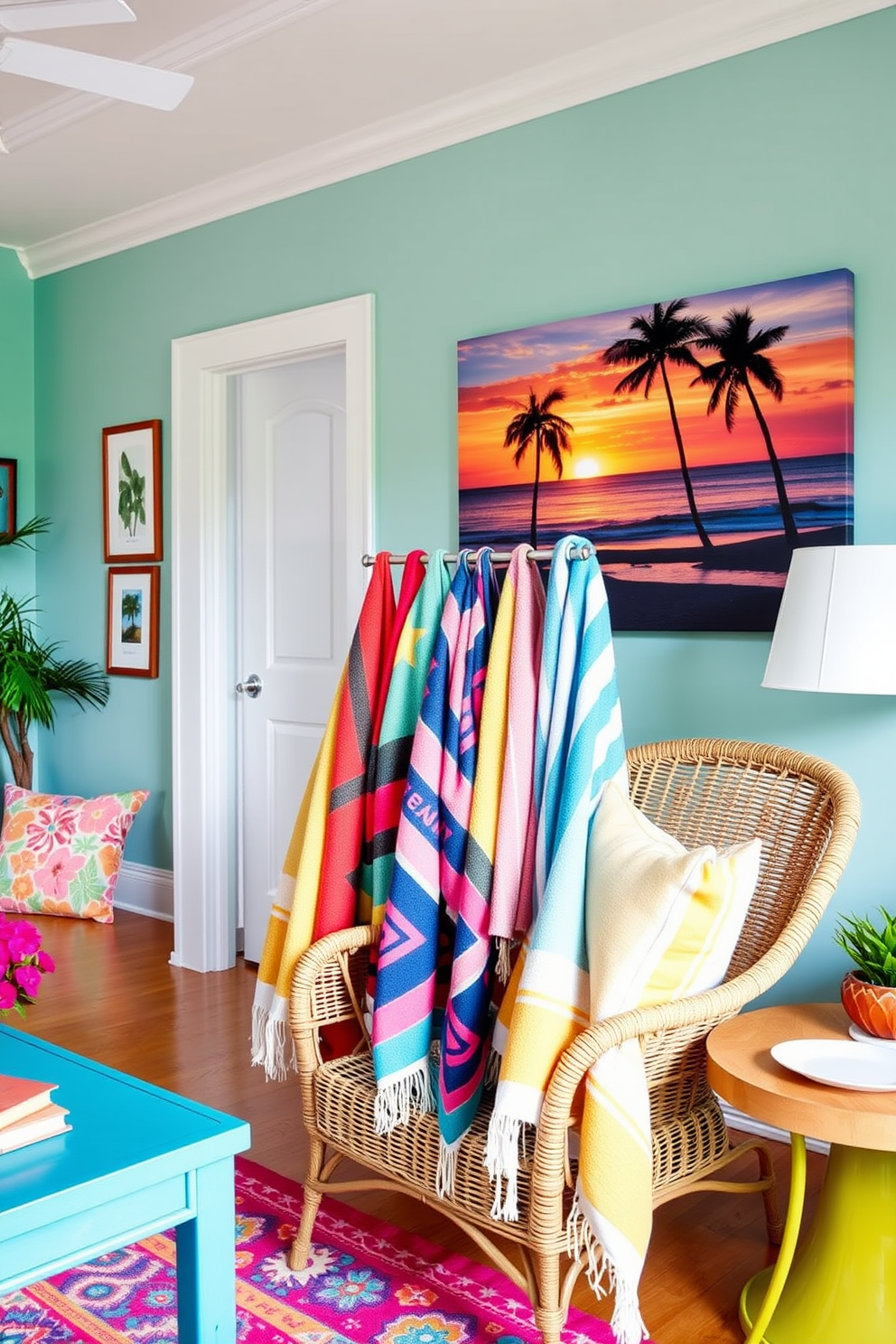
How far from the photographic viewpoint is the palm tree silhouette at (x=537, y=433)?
3.18 metres

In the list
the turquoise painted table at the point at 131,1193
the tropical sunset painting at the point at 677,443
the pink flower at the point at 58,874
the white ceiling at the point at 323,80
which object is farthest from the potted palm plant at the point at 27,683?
the turquoise painted table at the point at 131,1193

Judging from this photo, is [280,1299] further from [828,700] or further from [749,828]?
[828,700]

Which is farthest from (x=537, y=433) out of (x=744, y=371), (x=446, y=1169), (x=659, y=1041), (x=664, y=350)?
(x=446, y=1169)

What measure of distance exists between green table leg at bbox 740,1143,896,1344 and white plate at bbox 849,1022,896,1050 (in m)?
0.16

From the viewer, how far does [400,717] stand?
235 cm

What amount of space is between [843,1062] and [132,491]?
346 centimetres

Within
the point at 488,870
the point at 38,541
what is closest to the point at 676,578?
the point at 488,870

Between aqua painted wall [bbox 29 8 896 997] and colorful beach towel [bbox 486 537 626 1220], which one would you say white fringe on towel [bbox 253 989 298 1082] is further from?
aqua painted wall [bbox 29 8 896 997]

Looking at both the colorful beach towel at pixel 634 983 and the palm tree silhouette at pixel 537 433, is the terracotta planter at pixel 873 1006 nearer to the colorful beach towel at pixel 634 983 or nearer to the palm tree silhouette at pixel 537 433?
the colorful beach towel at pixel 634 983

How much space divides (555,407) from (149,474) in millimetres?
1900

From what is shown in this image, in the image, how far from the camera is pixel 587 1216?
5.91 ft

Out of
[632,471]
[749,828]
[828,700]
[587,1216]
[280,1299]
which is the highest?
[632,471]

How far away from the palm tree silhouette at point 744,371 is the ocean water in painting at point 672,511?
→ 22mm

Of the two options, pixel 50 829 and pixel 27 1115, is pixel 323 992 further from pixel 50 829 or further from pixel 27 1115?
pixel 50 829
